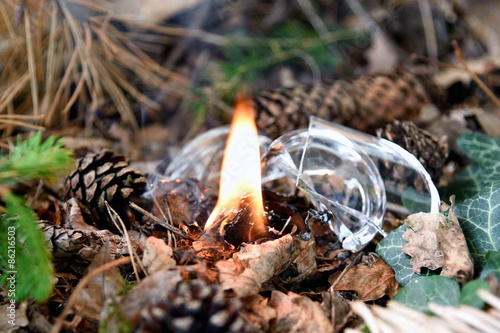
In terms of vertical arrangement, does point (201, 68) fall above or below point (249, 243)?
above

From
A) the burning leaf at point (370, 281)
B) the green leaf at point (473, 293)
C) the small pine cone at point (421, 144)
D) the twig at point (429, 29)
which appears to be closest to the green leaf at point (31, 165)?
the burning leaf at point (370, 281)

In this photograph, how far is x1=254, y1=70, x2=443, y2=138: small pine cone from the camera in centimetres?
161

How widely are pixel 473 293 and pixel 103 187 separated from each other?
908mm

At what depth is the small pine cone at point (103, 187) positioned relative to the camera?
1.18m

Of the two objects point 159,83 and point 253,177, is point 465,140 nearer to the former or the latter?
point 253,177

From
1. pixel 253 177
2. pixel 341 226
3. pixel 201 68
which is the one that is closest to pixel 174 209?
pixel 253 177

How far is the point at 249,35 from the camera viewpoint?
2.20 m

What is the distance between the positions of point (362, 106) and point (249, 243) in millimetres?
888

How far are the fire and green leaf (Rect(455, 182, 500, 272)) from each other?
0.50m

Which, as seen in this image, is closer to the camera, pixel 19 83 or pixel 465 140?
pixel 465 140

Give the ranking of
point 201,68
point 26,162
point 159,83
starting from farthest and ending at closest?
point 201,68, point 159,83, point 26,162

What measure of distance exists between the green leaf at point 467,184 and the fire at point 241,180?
603 millimetres

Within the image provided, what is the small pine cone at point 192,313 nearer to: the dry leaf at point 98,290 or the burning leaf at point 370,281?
the dry leaf at point 98,290

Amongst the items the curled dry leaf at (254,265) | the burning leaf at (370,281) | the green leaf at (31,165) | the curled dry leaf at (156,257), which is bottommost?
the burning leaf at (370,281)
